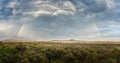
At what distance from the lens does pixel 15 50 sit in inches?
1778

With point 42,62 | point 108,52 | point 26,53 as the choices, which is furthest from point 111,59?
point 26,53

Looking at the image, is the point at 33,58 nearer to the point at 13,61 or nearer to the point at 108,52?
the point at 13,61

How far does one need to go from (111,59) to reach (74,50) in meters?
6.52

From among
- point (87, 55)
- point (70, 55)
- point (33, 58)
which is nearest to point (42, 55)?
point (33, 58)

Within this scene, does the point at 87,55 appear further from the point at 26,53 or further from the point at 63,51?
the point at 26,53

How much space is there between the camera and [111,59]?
41062 millimetres

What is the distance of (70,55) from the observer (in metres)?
42.2

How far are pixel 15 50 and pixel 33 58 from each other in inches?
193

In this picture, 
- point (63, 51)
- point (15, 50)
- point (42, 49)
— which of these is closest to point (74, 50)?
point (63, 51)

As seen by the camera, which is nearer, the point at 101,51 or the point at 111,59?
the point at 111,59

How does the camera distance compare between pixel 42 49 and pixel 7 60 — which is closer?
pixel 7 60

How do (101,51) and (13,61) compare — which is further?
(101,51)

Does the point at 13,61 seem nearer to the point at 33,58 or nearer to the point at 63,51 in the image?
the point at 33,58

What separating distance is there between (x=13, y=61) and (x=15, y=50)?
390cm
